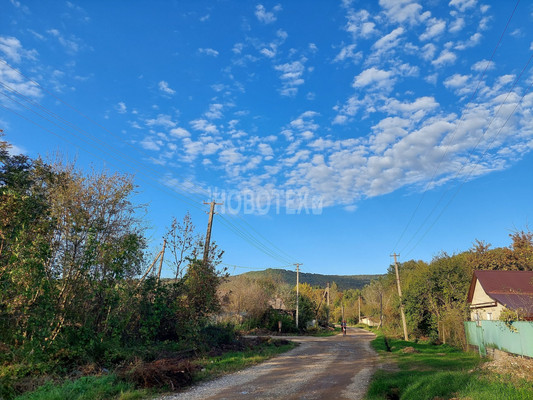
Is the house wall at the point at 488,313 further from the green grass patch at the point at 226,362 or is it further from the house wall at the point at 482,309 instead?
the green grass patch at the point at 226,362

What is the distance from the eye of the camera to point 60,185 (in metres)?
12.5

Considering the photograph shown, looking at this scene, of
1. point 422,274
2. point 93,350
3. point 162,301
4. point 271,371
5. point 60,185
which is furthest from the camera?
point 422,274

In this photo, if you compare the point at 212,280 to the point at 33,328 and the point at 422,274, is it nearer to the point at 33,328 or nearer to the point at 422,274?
the point at 33,328

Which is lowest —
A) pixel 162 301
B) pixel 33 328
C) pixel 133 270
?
pixel 33 328

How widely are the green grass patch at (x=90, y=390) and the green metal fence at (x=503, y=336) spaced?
14208 millimetres

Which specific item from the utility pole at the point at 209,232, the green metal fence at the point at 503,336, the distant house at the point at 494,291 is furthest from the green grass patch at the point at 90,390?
the distant house at the point at 494,291

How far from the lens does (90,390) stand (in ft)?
28.2

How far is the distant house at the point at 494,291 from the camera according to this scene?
69.6ft

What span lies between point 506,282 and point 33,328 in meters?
26.3

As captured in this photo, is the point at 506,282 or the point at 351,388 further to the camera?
the point at 506,282

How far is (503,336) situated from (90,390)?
1683 cm

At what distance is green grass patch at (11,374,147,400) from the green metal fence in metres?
14.2

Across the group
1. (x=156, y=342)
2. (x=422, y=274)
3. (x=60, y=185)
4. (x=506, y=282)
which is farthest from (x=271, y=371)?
(x=422, y=274)

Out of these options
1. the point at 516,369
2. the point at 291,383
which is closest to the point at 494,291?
the point at 516,369
